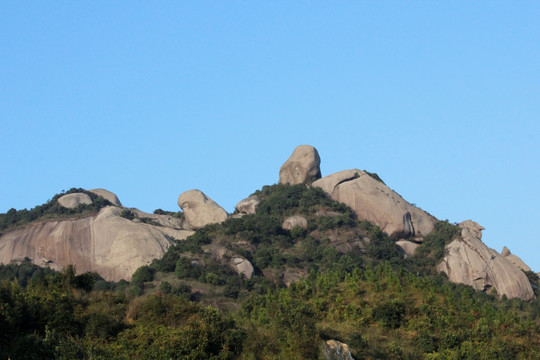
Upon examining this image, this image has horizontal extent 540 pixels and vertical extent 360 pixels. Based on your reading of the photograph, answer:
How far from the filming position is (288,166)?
2995 inches

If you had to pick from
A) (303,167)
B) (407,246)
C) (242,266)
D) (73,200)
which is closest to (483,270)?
(407,246)

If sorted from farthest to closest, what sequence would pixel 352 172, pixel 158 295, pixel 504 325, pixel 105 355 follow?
pixel 352 172 < pixel 504 325 < pixel 158 295 < pixel 105 355

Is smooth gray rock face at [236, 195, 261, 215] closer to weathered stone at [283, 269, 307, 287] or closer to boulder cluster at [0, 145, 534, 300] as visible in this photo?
boulder cluster at [0, 145, 534, 300]

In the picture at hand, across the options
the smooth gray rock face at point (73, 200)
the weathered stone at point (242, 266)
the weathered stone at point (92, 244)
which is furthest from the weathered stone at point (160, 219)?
the weathered stone at point (242, 266)

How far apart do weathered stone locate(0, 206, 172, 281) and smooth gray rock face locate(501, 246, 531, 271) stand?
27449 millimetres

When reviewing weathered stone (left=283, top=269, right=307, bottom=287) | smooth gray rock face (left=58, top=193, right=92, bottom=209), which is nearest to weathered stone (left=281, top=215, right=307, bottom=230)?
weathered stone (left=283, top=269, right=307, bottom=287)

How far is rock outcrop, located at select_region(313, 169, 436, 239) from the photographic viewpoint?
68438mm

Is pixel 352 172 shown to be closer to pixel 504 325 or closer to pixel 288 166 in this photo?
pixel 288 166

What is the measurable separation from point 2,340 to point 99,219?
1596 inches

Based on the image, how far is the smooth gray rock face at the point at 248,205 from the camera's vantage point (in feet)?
236

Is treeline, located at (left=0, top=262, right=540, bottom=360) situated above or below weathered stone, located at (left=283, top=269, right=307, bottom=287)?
below

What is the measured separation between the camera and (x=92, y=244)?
61969 millimetres

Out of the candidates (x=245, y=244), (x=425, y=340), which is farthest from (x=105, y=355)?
(x=245, y=244)

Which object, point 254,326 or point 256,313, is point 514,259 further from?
point 254,326
